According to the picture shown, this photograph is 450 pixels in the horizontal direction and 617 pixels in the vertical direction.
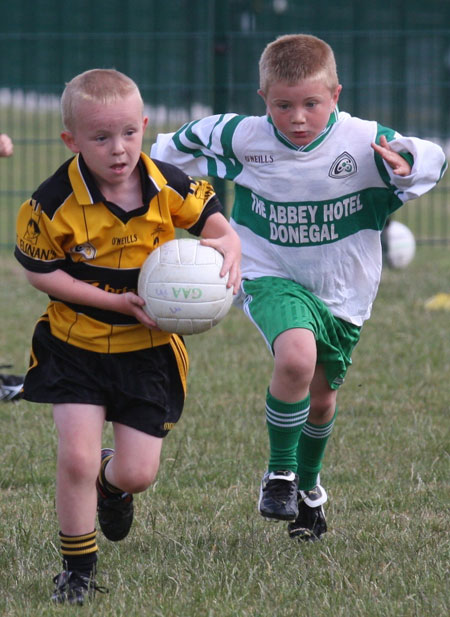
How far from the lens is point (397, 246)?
1081 cm

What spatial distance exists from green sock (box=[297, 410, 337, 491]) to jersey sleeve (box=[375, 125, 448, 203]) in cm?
99

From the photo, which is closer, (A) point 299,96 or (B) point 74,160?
(B) point 74,160

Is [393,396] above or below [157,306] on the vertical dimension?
below

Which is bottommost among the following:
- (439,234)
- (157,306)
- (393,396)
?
(439,234)

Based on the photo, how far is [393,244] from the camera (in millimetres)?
10805

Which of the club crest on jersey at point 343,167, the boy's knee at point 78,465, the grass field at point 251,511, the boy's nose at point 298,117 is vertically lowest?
the grass field at point 251,511

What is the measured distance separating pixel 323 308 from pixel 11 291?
602cm

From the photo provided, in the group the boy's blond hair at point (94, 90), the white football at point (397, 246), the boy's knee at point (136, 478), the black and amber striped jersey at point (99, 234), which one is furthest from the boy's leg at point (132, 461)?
the white football at point (397, 246)

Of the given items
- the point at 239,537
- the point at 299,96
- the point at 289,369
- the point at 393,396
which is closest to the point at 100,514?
the point at 239,537

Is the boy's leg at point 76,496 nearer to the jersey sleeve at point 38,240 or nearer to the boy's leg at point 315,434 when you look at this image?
the jersey sleeve at point 38,240

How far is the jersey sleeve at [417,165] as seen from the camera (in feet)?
13.7

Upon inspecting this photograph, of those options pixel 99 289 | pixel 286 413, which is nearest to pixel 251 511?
pixel 286 413

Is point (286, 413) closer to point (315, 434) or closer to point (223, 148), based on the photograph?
point (315, 434)

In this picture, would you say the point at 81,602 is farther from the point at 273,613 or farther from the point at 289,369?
the point at 289,369
